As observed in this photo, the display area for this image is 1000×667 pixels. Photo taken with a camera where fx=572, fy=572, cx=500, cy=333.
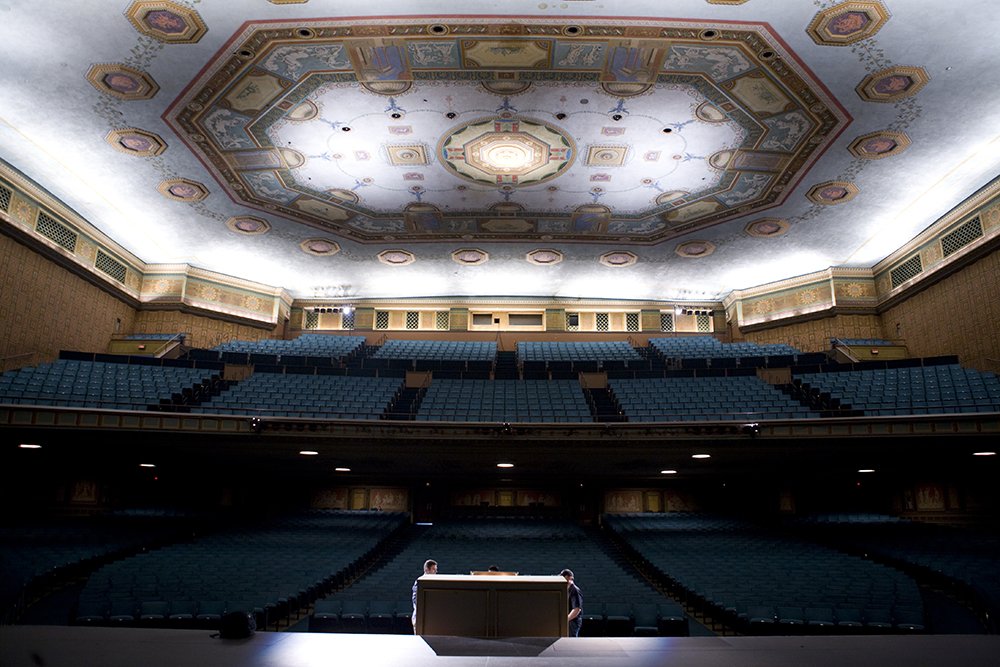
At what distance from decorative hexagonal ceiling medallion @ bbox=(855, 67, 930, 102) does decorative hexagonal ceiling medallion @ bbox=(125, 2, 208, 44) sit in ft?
29.3

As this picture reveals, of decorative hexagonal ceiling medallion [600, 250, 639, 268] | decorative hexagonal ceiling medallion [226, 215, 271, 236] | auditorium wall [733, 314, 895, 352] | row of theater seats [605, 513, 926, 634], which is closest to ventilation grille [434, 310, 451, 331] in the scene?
decorative hexagonal ceiling medallion [600, 250, 639, 268]

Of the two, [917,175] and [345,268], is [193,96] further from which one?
[917,175]

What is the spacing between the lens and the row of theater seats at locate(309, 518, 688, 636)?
244 inches

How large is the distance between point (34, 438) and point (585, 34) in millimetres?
9772

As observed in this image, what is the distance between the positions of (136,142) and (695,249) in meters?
11.8

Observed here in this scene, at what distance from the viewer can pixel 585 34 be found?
734cm

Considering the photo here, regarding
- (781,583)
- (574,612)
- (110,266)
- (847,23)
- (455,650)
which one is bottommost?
(781,583)

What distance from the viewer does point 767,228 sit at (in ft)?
41.8

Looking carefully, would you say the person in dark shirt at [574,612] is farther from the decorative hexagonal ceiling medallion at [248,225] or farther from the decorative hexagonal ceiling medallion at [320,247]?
the decorative hexagonal ceiling medallion at [320,247]

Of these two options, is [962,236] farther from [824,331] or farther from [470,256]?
[470,256]

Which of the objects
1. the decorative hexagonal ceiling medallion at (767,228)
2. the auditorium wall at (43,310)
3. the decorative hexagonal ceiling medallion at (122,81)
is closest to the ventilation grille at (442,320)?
the auditorium wall at (43,310)

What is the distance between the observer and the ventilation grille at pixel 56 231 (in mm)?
11188

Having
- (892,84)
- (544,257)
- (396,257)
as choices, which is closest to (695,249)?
(544,257)

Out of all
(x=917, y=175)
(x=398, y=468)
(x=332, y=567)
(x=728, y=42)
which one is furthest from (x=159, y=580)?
(x=917, y=175)
